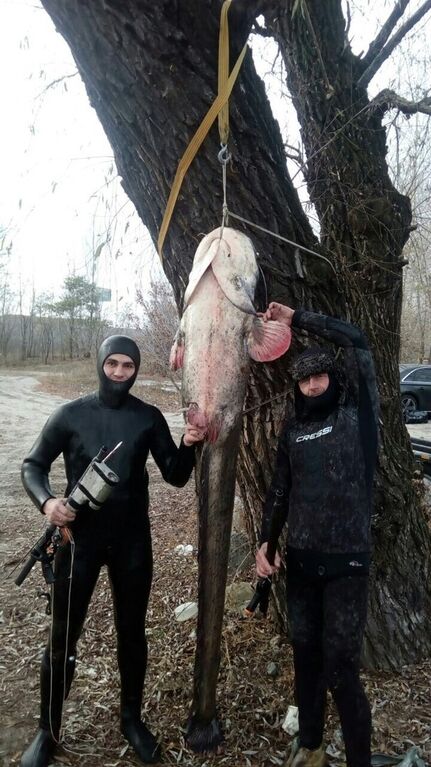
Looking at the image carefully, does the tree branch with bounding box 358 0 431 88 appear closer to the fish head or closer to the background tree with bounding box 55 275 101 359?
the fish head

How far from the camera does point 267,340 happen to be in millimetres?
2152

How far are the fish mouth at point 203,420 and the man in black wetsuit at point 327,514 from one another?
0.44 m

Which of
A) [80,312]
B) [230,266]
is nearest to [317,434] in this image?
[230,266]

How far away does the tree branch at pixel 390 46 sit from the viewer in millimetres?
3633

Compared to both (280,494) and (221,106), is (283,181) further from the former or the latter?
(280,494)

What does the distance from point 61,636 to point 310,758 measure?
1260 mm

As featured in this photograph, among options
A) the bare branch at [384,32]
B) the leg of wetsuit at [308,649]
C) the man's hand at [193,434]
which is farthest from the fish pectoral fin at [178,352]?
the bare branch at [384,32]

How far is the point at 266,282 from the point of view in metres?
2.71

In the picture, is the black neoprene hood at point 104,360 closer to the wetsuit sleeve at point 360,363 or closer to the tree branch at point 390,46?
the wetsuit sleeve at point 360,363

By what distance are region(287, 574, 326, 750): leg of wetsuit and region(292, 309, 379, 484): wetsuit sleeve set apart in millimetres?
573

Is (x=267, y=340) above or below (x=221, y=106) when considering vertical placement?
below

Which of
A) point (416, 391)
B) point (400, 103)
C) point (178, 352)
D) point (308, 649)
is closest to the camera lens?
point (178, 352)

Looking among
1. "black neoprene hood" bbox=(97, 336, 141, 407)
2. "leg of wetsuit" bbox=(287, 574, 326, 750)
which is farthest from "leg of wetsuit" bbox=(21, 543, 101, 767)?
"leg of wetsuit" bbox=(287, 574, 326, 750)

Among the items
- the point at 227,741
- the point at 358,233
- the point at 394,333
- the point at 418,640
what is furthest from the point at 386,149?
the point at 227,741
